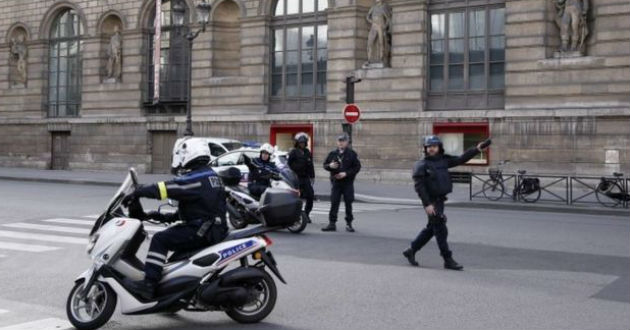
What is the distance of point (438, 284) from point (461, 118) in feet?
58.3

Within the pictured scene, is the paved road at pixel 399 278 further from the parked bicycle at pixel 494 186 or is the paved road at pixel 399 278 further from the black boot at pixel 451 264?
the parked bicycle at pixel 494 186

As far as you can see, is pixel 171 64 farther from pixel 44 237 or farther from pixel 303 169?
pixel 44 237

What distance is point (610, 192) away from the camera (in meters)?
18.9

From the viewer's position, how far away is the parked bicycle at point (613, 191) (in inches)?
736

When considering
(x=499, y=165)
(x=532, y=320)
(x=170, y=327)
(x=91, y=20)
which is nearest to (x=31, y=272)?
(x=170, y=327)

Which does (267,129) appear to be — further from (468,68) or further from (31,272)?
(31,272)

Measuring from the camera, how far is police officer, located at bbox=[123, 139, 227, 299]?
251 inches

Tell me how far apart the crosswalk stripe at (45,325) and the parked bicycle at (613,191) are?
15.4 metres

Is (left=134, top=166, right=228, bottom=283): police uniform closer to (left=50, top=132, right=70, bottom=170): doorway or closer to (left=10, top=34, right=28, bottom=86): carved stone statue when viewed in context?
(left=50, top=132, right=70, bottom=170): doorway

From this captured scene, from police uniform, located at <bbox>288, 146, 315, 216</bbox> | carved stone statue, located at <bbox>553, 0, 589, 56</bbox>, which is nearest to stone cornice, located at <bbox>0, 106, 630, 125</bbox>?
carved stone statue, located at <bbox>553, 0, 589, 56</bbox>

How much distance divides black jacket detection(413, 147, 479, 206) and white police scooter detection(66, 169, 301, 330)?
10.5 ft

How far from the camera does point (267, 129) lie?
30.3 metres

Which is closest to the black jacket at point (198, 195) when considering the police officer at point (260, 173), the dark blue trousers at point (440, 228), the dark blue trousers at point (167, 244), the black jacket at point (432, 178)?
the dark blue trousers at point (167, 244)

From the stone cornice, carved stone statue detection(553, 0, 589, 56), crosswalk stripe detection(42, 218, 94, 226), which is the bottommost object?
crosswalk stripe detection(42, 218, 94, 226)
